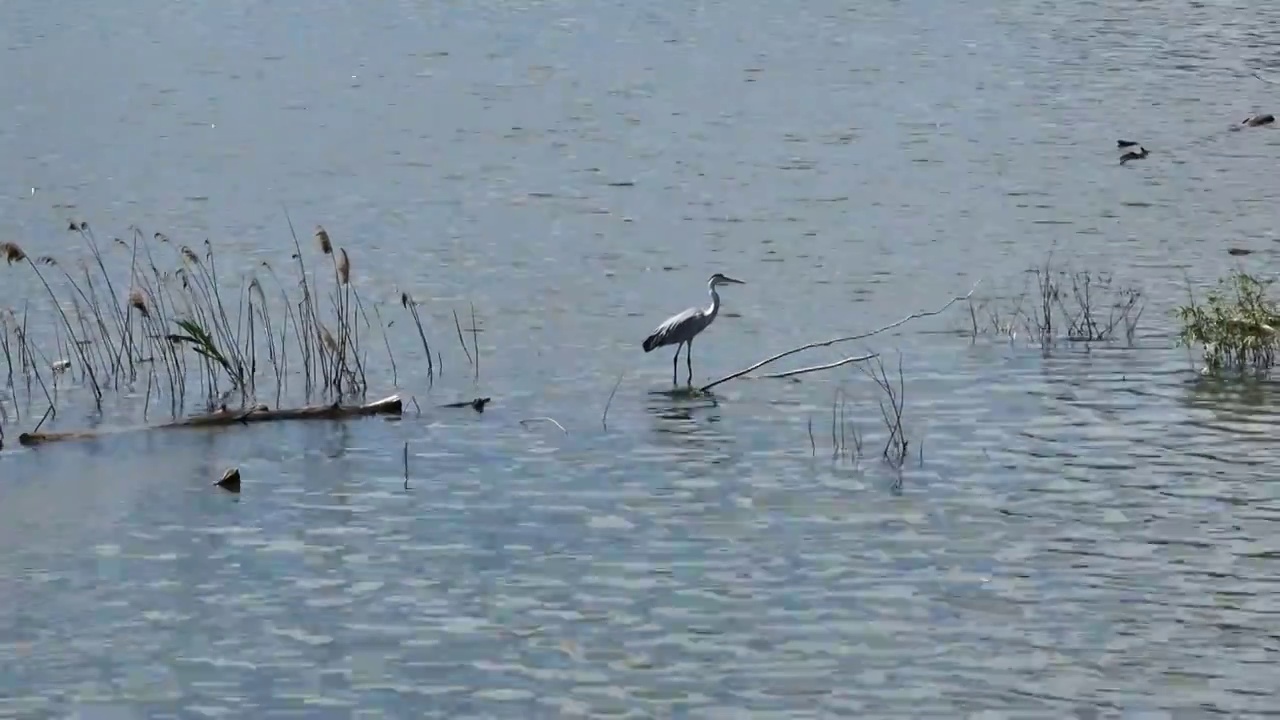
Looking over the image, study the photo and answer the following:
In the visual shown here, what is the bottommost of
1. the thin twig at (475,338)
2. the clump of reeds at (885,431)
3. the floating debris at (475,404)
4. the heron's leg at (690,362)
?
the clump of reeds at (885,431)

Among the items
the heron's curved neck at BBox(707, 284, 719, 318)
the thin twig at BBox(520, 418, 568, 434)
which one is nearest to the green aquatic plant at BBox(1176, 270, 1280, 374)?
the heron's curved neck at BBox(707, 284, 719, 318)

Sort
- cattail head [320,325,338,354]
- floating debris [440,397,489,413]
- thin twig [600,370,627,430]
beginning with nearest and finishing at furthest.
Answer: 1. thin twig [600,370,627,430]
2. floating debris [440,397,489,413]
3. cattail head [320,325,338,354]

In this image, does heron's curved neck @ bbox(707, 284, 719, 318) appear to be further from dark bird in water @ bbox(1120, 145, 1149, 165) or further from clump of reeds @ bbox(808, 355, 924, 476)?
dark bird in water @ bbox(1120, 145, 1149, 165)

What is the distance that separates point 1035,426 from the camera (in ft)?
56.1

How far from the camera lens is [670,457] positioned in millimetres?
16422

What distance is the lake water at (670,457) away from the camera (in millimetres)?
11992

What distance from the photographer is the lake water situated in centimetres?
1199

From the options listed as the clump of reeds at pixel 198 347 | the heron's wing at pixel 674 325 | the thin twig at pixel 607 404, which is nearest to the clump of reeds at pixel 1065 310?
the heron's wing at pixel 674 325

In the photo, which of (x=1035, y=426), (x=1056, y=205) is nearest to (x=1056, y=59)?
(x=1056, y=205)

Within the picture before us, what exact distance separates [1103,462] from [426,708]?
632cm

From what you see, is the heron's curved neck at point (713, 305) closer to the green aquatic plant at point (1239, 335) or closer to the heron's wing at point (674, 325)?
the heron's wing at point (674, 325)

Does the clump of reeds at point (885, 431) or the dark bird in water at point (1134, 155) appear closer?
the clump of reeds at point (885, 431)

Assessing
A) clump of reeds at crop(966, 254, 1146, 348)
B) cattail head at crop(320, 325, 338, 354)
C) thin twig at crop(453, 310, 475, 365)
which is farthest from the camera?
clump of reeds at crop(966, 254, 1146, 348)

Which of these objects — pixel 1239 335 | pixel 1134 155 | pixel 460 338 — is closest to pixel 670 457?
pixel 460 338
